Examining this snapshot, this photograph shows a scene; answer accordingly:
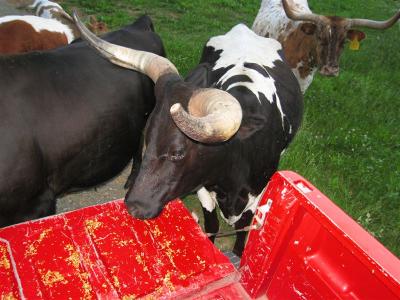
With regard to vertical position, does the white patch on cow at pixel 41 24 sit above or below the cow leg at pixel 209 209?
above

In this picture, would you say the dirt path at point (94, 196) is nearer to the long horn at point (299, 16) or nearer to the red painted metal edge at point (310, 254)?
the red painted metal edge at point (310, 254)

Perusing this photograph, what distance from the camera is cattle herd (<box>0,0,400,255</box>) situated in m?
2.50

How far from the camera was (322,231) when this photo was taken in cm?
191

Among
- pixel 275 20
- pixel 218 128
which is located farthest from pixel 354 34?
pixel 218 128

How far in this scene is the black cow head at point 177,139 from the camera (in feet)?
7.27

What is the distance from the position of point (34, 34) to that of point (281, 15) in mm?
3957

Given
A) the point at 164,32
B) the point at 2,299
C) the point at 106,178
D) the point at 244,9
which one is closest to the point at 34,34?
the point at 106,178

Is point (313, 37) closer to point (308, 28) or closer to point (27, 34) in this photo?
point (308, 28)

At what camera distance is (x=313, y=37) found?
6035mm

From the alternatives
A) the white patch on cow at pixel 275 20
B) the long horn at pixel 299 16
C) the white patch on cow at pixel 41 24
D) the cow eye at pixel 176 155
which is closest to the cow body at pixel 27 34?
the white patch on cow at pixel 41 24

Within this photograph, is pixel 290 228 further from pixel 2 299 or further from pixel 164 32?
pixel 164 32

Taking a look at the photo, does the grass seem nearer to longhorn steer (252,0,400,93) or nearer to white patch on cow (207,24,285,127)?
longhorn steer (252,0,400,93)

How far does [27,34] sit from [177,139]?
2.77 metres

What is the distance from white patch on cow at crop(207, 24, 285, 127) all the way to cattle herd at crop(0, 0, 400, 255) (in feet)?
0.05
